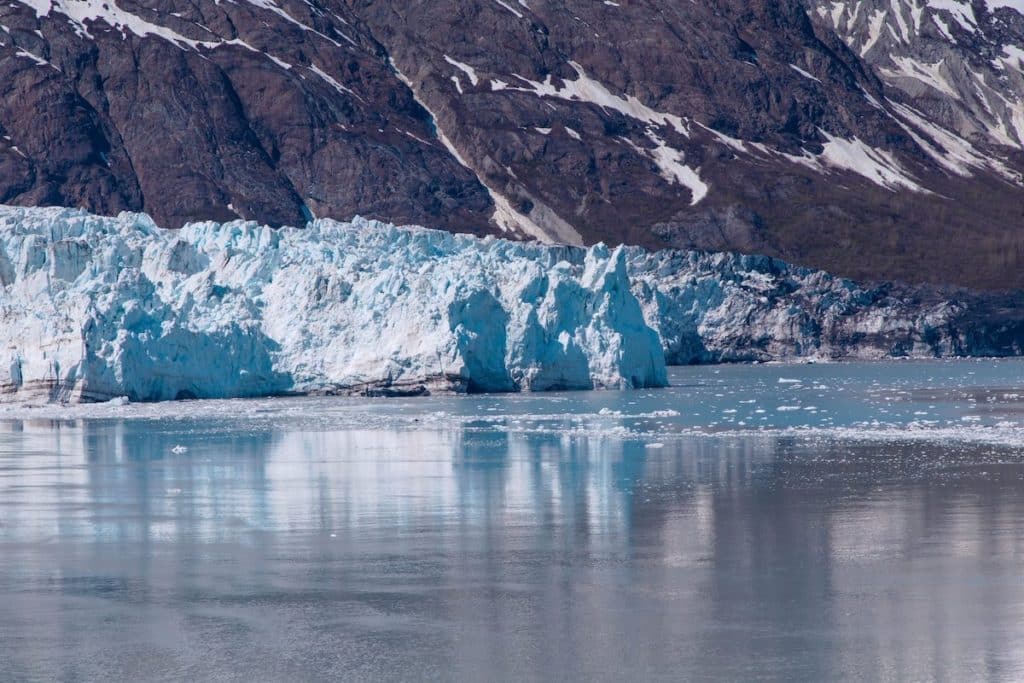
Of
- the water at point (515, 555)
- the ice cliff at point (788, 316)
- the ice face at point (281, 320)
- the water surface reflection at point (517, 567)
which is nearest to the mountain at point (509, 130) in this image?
the ice cliff at point (788, 316)

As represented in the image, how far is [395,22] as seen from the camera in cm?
11644

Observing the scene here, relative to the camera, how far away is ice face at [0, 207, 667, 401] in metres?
37.0

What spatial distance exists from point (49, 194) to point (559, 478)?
73753 millimetres

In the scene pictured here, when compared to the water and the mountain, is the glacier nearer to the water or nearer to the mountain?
the water

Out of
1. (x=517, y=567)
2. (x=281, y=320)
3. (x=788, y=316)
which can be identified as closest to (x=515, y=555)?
(x=517, y=567)

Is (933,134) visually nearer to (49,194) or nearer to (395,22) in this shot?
(395,22)

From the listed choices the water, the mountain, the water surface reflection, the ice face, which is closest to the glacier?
the ice face

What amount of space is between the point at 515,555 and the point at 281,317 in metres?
26.8

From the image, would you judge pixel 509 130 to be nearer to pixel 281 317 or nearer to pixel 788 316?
pixel 788 316

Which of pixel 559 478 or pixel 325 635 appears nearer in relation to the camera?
pixel 325 635

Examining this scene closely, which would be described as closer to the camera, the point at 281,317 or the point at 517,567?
the point at 517,567

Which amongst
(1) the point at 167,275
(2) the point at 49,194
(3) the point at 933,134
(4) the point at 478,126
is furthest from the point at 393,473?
(3) the point at 933,134

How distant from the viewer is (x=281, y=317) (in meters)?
41.2

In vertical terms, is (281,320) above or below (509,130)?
below
